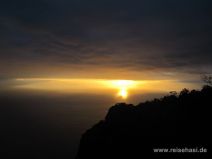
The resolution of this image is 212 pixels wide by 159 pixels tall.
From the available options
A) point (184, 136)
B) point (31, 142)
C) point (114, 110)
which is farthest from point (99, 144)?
point (31, 142)

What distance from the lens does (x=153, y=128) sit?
2222cm

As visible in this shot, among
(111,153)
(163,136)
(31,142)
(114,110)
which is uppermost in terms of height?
(114,110)

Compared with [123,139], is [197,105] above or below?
above

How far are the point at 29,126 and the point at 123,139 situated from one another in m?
175

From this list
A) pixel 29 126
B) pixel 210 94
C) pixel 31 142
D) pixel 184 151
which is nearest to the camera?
pixel 184 151

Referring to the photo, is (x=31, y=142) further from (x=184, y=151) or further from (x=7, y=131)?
(x=184, y=151)

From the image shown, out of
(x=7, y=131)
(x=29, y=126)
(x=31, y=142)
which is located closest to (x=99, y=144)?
(x=31, y=142)

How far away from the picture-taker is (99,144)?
24.9m

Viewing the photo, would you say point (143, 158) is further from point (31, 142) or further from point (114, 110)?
point (31, 142)

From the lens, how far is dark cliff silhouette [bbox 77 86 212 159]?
19500 mm

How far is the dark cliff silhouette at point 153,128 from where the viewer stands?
19500 mm

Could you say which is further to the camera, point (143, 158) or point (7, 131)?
point (7, 131)

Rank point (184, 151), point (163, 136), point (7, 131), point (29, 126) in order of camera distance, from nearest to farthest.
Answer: point (184, 151) → point (163, 136) → point (7, 131) → point (29, 126)

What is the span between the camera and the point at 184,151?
1802 cm
